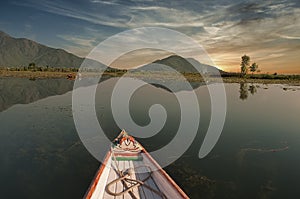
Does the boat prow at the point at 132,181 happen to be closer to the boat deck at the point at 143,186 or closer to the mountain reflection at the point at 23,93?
the boat deck at the point at 143,186

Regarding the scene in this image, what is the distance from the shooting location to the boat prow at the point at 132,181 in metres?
7.26

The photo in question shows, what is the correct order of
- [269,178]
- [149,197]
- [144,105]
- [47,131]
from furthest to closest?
[144,105] → [47,131] → [269,178] → [149,197]

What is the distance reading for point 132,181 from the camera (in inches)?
327

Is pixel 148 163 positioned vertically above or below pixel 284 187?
above

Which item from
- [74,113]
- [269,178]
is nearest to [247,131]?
[269,178]

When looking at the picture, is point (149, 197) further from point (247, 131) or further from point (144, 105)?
point (144, 105)

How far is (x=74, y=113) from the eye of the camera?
2345cm

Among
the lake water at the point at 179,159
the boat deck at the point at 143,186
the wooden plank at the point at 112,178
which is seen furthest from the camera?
the lake water at the point at 179,159

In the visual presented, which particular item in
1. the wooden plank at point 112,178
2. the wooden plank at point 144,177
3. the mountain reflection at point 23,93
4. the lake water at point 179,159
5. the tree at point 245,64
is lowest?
the lake water at point 179,159

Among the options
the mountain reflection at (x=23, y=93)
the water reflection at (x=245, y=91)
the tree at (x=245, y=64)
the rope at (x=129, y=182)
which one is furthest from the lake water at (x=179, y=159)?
the tree at (x=245, y=64)

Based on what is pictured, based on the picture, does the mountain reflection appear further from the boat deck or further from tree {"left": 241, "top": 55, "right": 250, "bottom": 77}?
tree {"left": 241, "top": 55, "right": 250, "bottom": 77}

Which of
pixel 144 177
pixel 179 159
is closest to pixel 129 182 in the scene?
pixel 144 177

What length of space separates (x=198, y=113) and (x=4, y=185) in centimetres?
1910

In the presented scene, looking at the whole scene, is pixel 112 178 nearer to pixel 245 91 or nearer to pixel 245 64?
pixel 245 91
